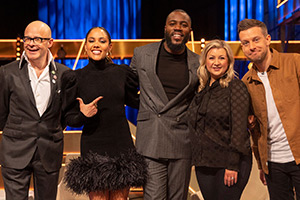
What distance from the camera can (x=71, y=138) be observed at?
518 centimetres

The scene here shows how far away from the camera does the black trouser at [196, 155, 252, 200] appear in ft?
7.43

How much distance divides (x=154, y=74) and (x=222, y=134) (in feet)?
2.07

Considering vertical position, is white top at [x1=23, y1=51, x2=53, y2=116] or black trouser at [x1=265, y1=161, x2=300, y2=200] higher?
white top at [x1=23, y1=51, x2=53, y2=116]

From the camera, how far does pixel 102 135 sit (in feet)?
8.02

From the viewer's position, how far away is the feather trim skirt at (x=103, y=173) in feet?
7.72

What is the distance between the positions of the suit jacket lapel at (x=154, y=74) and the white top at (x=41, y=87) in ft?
2.20

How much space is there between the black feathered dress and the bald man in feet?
0.41

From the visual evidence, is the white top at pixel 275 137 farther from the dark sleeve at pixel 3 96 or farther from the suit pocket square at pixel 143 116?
the dark sleeve at pixel 3 96

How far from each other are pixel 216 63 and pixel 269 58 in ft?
1.28

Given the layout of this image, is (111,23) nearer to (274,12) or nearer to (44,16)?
(44,16)

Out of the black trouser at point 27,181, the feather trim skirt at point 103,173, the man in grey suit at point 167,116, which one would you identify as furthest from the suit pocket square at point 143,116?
the black trouser at point 27,181

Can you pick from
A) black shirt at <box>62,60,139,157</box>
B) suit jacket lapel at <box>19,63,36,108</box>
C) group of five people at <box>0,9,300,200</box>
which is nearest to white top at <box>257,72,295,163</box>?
group of five people at <box>0,9,300,200</box>

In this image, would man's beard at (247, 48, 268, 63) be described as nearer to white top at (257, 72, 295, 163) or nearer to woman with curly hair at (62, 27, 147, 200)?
white top at (257, 72, 295, 163)

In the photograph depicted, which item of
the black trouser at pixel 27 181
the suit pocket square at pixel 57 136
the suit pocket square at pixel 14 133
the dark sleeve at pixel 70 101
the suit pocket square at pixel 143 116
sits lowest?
the black trouser at pixel 27 181
